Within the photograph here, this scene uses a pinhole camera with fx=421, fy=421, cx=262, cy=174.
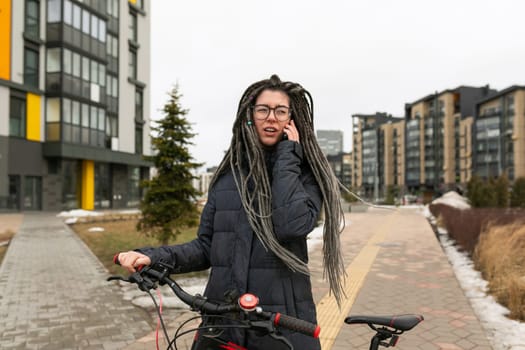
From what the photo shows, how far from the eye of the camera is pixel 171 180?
8703 mm

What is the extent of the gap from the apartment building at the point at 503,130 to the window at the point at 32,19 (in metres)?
60.2

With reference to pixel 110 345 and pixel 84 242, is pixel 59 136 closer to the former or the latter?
pixel 84 242

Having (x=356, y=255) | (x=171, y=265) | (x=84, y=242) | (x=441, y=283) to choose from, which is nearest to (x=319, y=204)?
(x=171, y=265)

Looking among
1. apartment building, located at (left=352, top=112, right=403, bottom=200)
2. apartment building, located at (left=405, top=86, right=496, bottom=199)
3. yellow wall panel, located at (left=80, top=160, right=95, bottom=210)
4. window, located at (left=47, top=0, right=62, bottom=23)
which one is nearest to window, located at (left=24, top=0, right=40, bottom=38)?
window, located at (left=47, top=0, right=62, bottom=23)

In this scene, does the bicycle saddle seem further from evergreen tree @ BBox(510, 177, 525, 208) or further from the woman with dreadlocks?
evergreen tree @ BBox(510, 177, 525, 208)

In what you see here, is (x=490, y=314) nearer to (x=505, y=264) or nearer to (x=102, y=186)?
(x=505, y=264)

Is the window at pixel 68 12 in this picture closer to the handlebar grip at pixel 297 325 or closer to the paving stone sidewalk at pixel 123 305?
the paving stone sidewalk at pixel 123 305

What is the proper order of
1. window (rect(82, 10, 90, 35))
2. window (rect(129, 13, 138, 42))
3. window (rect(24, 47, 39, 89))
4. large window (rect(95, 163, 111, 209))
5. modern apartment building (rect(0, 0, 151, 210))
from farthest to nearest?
window (rect(129, 13, 138, 42)) → large window (rect(95, 163, 111, 209)) → window (rect(82, 10, 90, 35)) → window (rect(24, 47, 39, 89)) → modern apartment building (rect(0, 0, 151, 210))

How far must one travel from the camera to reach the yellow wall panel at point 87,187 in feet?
104

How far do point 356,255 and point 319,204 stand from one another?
888cm

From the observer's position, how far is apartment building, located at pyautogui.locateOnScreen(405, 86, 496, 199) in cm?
8650

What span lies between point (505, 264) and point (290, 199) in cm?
658

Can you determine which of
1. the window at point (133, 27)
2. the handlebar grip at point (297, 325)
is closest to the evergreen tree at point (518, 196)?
the handlebar grip at point (297, 325)

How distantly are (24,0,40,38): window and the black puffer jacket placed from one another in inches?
1240
